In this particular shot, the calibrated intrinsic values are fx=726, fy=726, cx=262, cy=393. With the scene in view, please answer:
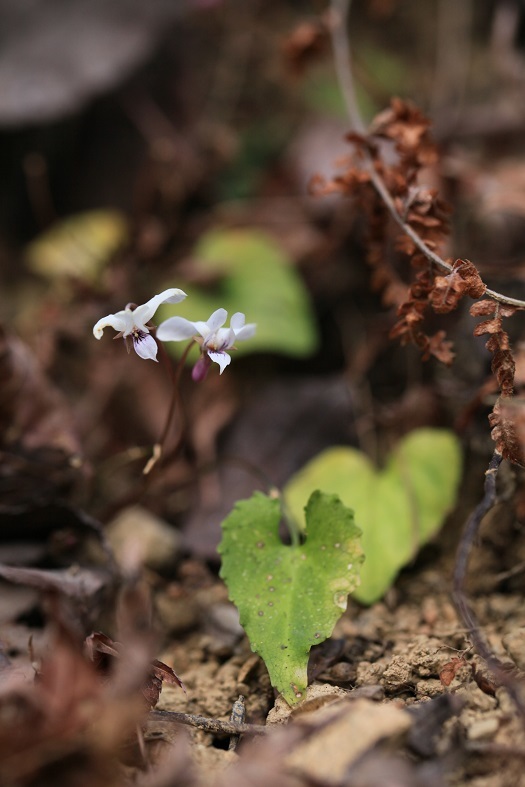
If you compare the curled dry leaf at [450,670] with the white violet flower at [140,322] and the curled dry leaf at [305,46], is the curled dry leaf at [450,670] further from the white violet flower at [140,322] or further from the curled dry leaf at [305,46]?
the curled dry leaf at [305,46]

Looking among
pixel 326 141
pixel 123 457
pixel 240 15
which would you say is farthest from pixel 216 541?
pixel 240 15

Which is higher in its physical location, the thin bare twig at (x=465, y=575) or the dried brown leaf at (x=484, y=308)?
the dried brown leaf at (x=484, y=308)

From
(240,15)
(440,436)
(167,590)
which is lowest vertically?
(167,590)

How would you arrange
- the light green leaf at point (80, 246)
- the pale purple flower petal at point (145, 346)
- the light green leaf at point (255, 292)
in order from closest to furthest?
A: 1. the pale purple flower petal at point (145, 346)
2. the light green leaf at point (255, 292)
3. the light green leaf at point (80, 246)

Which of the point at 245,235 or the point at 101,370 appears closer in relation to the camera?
the point at 101,370

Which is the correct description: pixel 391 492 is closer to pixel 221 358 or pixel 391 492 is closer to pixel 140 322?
pixel 221 358

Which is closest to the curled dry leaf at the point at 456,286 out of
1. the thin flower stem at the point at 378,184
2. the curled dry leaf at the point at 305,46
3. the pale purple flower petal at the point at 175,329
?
the thin flower stem at the point at 378,184

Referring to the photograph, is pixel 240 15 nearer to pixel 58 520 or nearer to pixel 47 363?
pixel 47 363

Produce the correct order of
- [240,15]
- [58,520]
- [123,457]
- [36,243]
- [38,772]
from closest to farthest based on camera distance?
[38,772], [58,520], [123,457], [36,243], [240,15]
